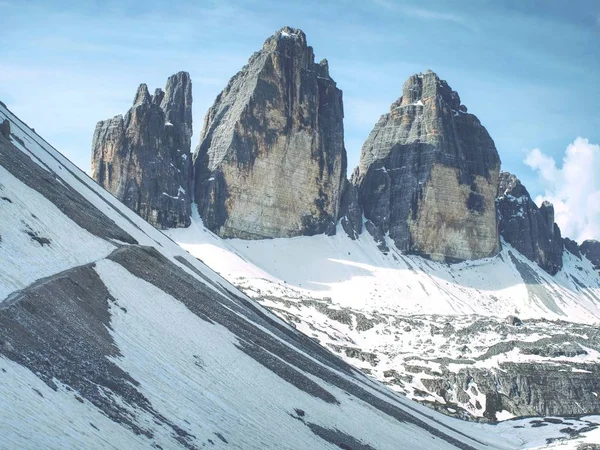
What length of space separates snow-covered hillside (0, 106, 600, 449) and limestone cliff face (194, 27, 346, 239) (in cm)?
9218

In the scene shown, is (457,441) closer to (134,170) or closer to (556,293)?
(134,170)

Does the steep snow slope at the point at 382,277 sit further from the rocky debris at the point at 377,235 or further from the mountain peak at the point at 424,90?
the mountain peak at the point at 424,90

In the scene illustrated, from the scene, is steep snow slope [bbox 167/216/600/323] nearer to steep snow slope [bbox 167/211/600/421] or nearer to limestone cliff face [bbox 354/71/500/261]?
steep snow slope [bbox 167/211/600/421]

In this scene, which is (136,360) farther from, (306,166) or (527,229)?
(527,229)

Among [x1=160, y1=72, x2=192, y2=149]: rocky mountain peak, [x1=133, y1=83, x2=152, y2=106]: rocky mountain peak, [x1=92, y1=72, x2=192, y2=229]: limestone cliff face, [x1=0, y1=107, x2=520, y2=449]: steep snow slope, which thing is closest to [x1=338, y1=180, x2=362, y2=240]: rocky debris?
[x1=92, y1=72, x2=192, y2=229]: limestone cliff face

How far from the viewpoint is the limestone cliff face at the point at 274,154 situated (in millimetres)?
149750

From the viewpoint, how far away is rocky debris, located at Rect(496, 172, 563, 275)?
184250 mm

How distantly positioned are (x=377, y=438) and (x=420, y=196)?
437 ft

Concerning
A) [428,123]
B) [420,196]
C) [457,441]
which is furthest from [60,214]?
[428,123]

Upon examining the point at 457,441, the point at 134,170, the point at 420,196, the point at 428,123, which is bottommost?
the point at 457,441

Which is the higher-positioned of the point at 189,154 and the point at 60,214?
the point at 189,154

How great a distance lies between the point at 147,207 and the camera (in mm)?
143375

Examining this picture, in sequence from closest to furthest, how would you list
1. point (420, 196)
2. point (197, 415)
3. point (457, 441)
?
point (197, 415) < point (457, 441) < point (420, 196)

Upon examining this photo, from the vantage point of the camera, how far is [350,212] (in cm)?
16375
